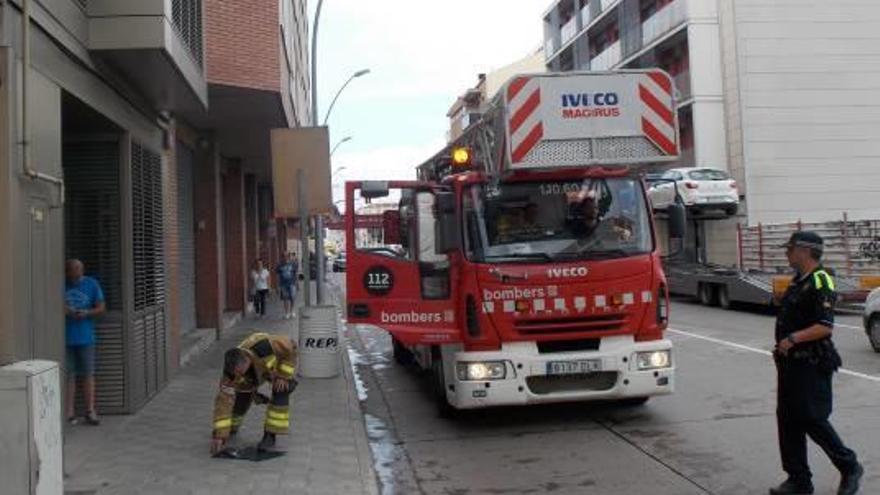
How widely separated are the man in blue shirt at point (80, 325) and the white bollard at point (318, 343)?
3.95 metres

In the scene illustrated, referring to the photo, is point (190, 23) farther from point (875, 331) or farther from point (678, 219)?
point (875, 331)

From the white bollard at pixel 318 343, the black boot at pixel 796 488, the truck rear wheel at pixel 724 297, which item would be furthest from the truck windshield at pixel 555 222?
the truck rear wheel at pixel 724 297

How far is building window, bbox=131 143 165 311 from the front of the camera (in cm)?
1055

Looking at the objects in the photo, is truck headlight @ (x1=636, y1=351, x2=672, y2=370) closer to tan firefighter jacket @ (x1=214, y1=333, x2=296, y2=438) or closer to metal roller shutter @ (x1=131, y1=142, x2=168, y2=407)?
tan firefighter jacket @ (x1=214, y1=333, x2=296, y2=438)

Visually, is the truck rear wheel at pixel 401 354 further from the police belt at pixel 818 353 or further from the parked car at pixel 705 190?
the parked car at pixel 705 190

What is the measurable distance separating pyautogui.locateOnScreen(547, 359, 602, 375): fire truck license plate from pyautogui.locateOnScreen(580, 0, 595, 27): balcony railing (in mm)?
46512

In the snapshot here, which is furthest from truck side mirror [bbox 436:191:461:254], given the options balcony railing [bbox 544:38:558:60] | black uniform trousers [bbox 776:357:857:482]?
balcony railing [bbox 544:38:558:60]

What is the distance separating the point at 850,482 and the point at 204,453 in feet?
16.3

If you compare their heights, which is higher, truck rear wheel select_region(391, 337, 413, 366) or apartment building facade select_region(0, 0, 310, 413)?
apartment building facade select_region(0, 0, 310, 413)

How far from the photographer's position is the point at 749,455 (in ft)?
25.2

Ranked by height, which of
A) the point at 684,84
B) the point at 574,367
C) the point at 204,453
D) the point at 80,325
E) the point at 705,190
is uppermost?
the point at 684,84

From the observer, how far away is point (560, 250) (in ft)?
29.1

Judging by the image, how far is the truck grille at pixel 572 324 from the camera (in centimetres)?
874

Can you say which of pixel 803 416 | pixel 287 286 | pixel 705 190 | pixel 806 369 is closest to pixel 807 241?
pixel 806 369
